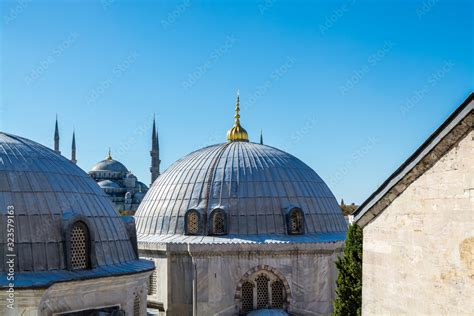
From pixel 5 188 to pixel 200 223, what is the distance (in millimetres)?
8886

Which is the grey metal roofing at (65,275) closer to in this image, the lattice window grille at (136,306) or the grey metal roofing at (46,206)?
the grey metal roofing at (46,206)

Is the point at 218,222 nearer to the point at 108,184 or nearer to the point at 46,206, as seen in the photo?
the point at 46,206

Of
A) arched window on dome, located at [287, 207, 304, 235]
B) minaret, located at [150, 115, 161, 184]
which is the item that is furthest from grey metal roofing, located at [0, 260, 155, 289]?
minaret, located at [150, 115, 161, 184]

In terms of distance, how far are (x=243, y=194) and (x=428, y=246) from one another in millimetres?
13686

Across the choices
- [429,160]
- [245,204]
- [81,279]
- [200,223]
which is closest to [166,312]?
[200,223]

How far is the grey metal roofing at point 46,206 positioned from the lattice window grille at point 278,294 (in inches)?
251

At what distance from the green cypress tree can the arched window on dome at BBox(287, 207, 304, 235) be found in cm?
350

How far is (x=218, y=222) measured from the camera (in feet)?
65.0

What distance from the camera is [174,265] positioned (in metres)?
18.9

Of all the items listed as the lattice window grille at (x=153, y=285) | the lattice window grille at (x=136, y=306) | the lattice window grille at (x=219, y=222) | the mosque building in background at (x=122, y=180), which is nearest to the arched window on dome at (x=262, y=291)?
the lattice window grille at (x=219, y=222)

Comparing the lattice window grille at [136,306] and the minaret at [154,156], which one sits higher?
the minaret at [154,156]

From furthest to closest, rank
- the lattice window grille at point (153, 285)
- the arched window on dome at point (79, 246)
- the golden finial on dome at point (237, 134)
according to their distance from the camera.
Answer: the golden finial on dome at point (237, 134), the lattice window grille at point (153, 285), the arched window on dome at point (79, 246)

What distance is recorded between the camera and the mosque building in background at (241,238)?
1859 centimetres

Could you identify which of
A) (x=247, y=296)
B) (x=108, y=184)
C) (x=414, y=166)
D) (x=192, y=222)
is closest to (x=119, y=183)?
(x=108, y=184)
